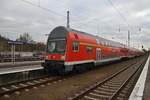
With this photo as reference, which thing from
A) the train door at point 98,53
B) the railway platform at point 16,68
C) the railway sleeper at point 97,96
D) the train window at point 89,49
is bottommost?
the railway sleeper at point 97,96

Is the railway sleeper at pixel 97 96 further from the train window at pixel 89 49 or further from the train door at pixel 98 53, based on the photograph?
the train door at pixel 98 53

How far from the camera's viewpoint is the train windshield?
43.9 ft

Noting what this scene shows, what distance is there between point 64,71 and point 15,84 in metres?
3.62

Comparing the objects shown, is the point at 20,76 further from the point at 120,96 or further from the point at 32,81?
the point at 120,96

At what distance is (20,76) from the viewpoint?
12711mm

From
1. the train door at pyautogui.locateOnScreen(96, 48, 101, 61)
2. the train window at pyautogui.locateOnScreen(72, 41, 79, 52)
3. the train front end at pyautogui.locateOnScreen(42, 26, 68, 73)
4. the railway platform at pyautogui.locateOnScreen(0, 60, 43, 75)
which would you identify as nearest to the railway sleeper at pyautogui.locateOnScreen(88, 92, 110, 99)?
the train front end at pyautogui.locateOnScreen(42, 26, 68, 73)

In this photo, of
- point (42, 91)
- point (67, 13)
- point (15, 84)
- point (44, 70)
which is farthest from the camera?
point (67, 13)

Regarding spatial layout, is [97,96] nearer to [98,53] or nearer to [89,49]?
[89,49]

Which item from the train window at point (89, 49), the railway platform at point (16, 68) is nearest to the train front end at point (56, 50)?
the railway platform at point (16, 68)

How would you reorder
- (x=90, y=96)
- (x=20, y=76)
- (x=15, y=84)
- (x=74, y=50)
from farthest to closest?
(x=74, y=50) < (x=20, y=76) < (x=15, y=84) < (x=90, y=96)

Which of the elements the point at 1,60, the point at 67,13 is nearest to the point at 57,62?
the point at 67,13

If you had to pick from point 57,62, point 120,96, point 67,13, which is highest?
point 67,13

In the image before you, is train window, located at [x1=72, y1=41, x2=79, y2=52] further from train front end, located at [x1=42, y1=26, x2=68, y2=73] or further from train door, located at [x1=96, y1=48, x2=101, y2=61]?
train door, located at [x1=96, y1=48, x2=101, y2=61]

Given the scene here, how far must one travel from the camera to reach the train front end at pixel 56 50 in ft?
43.1
